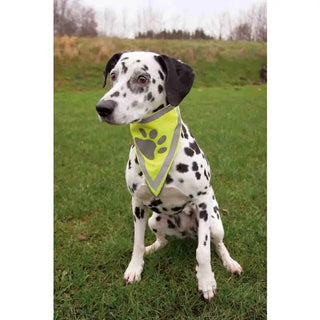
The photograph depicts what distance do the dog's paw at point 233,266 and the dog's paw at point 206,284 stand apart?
0.23 meters

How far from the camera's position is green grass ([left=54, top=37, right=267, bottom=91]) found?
2.89 m

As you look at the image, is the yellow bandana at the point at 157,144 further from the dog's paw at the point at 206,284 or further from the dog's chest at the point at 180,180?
the dog's paw at the point at 206,284

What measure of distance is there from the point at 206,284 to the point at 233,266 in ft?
0.93

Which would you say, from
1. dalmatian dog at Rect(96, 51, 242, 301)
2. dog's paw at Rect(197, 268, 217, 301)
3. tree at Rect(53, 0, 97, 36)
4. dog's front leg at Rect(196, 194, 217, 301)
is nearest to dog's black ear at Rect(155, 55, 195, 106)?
dalmatian dog at Rect(96, 51, 242, 301)

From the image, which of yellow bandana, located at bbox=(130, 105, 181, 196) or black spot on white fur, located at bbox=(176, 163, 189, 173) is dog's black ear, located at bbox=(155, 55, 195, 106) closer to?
yellow bandana, located at bbox=(130, 105, 181, 196)

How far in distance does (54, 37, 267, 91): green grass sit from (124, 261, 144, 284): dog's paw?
1.51m

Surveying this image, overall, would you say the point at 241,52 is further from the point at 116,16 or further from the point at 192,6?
the point at 116,16

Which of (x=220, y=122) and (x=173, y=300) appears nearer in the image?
(x=173, y=300)

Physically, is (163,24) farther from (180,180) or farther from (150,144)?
(180,180)

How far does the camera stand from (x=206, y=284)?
200cm

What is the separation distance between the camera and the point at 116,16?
8.79ft

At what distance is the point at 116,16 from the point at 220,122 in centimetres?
259
